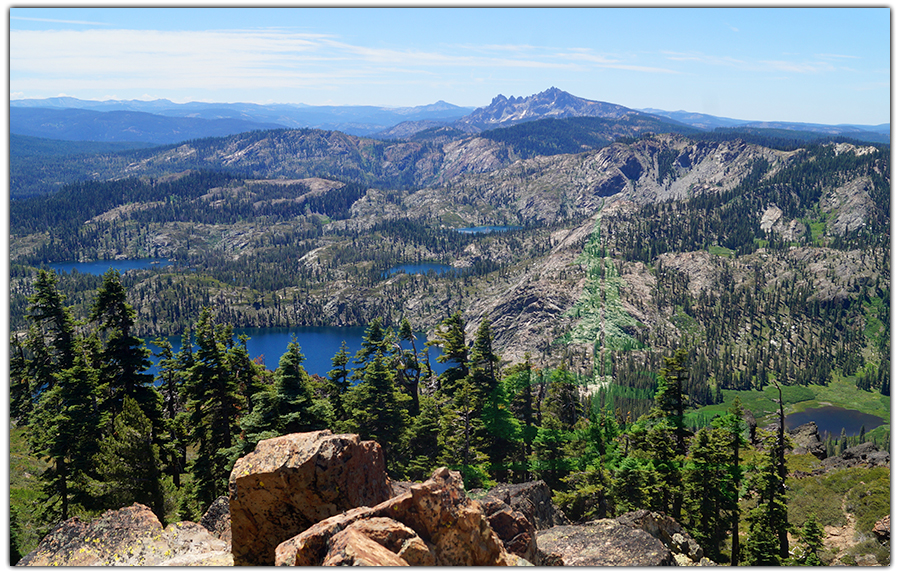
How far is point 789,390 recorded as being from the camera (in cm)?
19500

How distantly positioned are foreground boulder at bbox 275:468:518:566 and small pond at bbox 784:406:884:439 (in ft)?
589

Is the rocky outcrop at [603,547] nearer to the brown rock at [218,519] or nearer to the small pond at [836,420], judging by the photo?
the brown rock at [218,519]

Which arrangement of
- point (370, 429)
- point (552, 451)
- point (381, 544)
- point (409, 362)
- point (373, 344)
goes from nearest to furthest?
point (381, 544)
point (370, 429)
point (552, 451)
point (373, 344)
point (409, 362)

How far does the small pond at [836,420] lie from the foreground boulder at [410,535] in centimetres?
17955

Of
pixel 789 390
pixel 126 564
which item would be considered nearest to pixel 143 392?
pixel 126 564

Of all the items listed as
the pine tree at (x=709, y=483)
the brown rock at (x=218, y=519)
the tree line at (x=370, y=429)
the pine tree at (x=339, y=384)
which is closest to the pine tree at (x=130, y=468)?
the tree line at (x=370, y=429)

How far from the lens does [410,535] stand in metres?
17.5

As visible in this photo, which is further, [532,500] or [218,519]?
[532,500]

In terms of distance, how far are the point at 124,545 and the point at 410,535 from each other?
13408 millimetres

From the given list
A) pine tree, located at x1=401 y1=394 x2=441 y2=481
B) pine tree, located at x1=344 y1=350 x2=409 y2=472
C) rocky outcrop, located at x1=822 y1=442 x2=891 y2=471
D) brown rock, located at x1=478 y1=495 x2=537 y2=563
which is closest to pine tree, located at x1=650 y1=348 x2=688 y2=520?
pine tree, located at x1=401 y1=394 x2=441 y2=481

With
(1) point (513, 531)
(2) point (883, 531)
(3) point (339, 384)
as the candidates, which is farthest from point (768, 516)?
(3) point (339, 384)

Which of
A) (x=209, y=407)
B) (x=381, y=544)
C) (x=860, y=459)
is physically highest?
(x=381, y=544)

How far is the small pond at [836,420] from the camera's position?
16662cm

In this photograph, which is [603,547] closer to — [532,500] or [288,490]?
[532,500]
